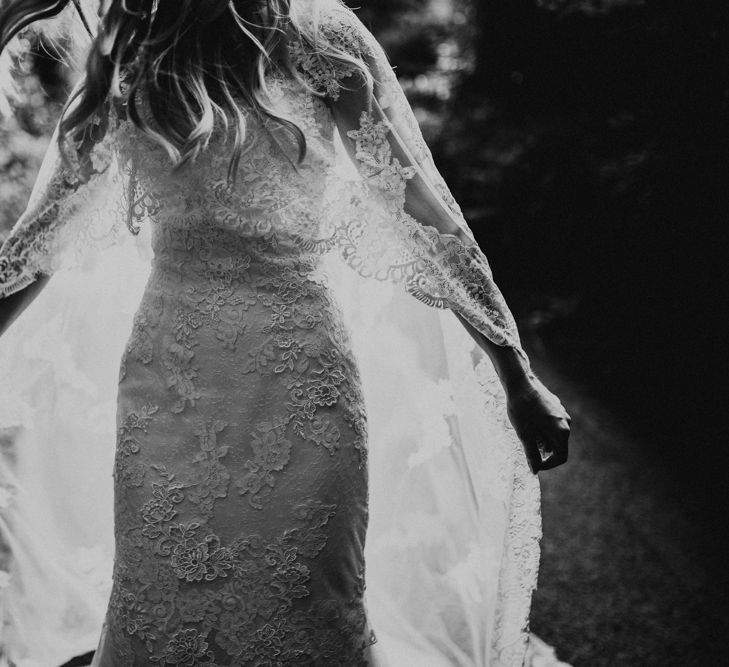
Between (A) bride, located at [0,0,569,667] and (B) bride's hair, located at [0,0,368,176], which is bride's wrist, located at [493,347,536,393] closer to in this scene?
(A) bride, located at [0,0,569,667]

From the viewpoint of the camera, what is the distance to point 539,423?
1.44 m

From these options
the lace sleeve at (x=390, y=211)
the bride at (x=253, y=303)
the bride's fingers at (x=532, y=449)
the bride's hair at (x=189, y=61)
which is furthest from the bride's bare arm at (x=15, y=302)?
the bride's fingers at (x=532, y=449)

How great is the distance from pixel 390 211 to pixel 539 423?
481 mm

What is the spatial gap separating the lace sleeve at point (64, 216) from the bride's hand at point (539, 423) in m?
0.87

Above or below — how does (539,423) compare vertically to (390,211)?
below

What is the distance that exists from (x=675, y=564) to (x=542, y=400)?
Answer: 10.0 ft

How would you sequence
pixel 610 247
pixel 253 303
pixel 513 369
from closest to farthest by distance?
pixel 253 303, pixel 513 369, pixel 610 247

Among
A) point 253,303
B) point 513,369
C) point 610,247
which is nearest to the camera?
point 253,303

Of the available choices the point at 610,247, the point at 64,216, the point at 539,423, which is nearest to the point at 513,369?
the point at 539,423

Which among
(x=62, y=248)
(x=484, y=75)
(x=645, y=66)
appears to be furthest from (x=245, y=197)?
(x=484, y=75)

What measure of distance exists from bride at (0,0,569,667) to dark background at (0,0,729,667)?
918 mm

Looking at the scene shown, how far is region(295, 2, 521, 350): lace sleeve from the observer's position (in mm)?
1477

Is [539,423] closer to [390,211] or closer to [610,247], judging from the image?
[390,211]

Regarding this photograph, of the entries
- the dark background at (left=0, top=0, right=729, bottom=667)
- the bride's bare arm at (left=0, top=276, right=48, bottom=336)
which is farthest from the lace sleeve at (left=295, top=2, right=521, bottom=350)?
the dark background at (left=0, top=0, right=729, bottom=667)
